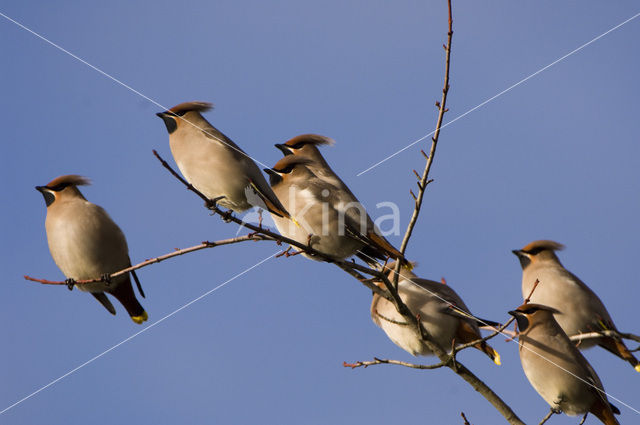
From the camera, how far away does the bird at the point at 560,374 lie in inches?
185

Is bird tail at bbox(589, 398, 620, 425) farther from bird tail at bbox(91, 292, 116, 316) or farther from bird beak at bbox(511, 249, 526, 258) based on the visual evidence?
bird tail at bbox(91, 292, 116, 316)

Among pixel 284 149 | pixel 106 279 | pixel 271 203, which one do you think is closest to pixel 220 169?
pixel 271 203

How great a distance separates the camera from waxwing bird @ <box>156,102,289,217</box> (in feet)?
15.2

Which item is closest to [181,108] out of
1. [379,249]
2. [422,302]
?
[379,249]

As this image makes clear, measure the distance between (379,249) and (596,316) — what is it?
2.04 m

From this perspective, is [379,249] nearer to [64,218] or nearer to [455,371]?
[455,371]

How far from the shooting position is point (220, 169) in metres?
4.62

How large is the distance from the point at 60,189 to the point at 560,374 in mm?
3307

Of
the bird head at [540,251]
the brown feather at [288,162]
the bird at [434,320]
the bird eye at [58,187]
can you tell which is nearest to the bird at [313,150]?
the brown feather at [288,162]

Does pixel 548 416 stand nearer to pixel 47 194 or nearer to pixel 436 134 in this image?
pixel 436 134

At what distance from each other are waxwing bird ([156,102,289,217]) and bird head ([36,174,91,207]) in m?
0.82

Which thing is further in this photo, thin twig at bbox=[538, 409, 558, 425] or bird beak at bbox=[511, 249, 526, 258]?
bird beak at bbox=[511, 249, 526, 258]

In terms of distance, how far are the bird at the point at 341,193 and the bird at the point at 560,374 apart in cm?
93

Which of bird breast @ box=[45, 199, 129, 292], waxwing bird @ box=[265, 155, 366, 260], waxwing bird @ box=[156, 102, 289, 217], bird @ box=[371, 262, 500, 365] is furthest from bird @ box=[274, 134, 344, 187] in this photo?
bird breast @ box=[45, 199, 129, 292]
